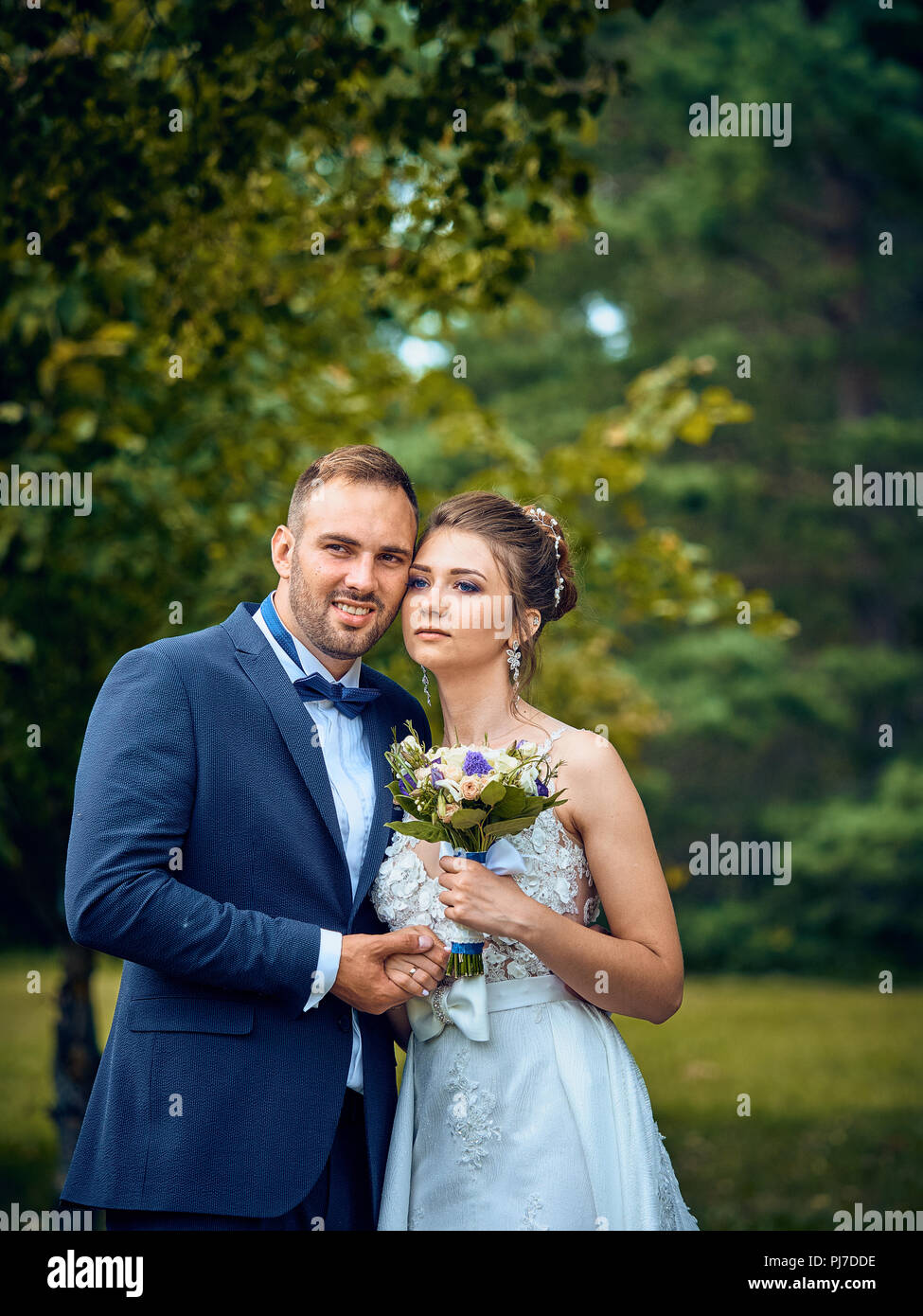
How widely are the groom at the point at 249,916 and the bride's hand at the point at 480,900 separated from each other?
11 cm

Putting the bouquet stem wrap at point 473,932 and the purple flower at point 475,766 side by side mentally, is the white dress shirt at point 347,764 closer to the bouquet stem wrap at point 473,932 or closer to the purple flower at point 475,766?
the bouquet stem wrap at point 473,932

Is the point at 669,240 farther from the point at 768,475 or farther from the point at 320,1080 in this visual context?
the point at 320,1080

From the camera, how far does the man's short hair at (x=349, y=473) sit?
3.18 meters

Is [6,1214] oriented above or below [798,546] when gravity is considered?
below

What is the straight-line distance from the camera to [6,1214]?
6.23m

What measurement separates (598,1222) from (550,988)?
0.56 m

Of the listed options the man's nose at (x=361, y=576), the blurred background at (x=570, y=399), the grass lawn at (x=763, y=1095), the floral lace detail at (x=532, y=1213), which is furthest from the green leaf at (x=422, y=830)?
the grass lawn at (x=763, y=1095)

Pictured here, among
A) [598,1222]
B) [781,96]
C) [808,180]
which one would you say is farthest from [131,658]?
[808,180]

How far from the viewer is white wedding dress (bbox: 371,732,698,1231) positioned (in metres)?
3.04

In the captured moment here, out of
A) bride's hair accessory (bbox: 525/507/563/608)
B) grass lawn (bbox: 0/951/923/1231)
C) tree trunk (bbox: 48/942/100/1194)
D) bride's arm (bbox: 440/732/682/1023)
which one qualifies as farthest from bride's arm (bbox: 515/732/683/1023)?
tree trunk (bbox: 48/942/100/1194)

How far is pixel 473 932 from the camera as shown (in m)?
3.08

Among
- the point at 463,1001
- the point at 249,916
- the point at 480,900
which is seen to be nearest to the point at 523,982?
the point at 463,1001

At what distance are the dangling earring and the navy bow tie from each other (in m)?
0.39

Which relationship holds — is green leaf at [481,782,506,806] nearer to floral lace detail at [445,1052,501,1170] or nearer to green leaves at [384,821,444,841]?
green leaves at [384,821,444,841]
